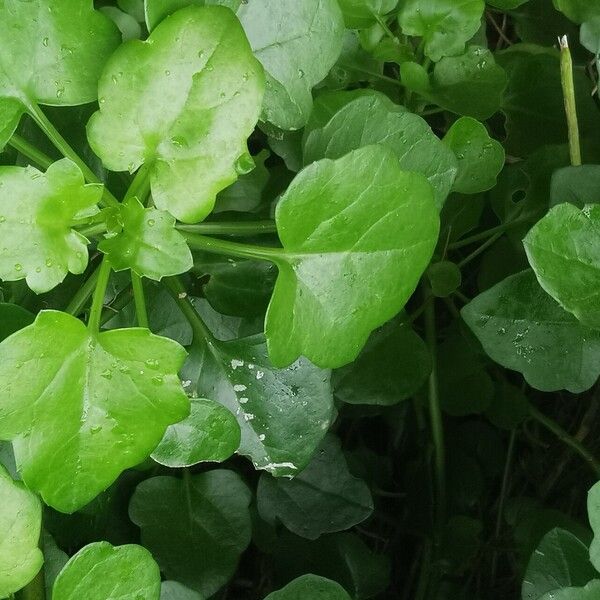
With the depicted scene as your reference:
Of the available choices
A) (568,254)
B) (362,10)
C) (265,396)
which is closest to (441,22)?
(362,10)

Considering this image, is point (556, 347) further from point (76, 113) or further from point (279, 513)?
point (76, 113)

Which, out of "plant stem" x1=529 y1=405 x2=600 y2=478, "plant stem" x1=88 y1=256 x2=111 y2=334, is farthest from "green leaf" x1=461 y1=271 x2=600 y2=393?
"plant stem" x1=88 y1=256 x2=111 y2=334

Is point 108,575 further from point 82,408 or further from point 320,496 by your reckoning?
point 320,496

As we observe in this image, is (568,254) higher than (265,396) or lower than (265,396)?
higher

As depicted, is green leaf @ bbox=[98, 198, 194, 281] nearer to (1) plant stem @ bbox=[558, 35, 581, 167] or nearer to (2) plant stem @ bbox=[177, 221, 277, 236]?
(2) plant stem @ bbox=[177, 221, 277, 236]

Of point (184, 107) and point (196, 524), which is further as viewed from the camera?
point (196, 524)

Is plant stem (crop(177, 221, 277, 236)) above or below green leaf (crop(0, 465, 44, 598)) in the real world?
above
